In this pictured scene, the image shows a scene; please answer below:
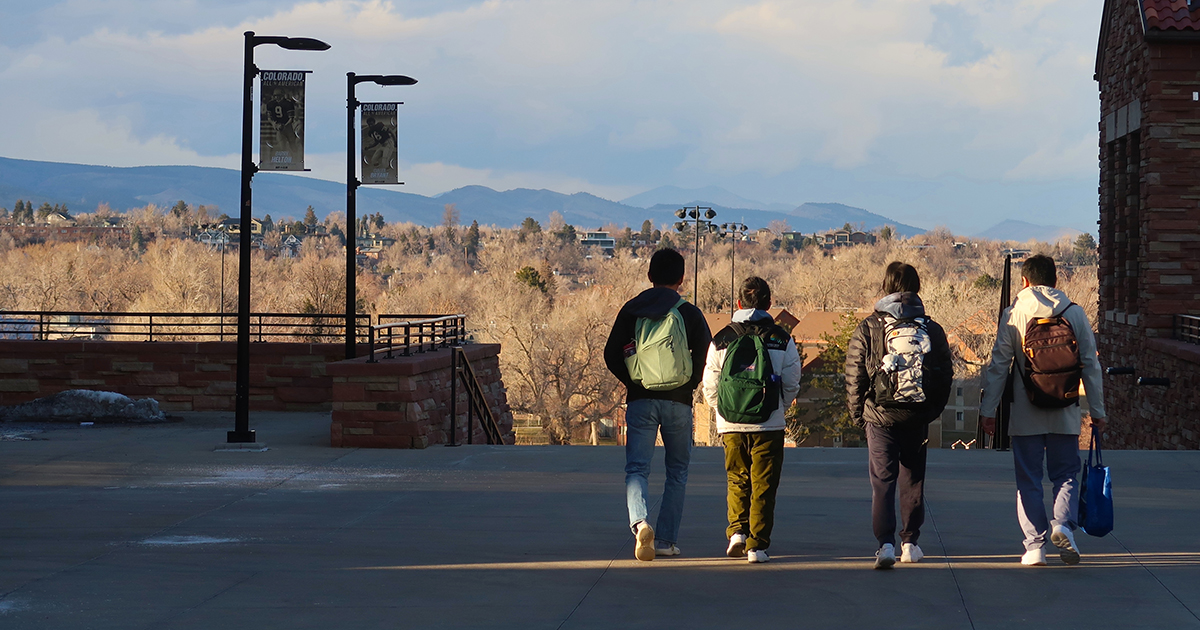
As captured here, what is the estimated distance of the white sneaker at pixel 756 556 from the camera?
22.7ft

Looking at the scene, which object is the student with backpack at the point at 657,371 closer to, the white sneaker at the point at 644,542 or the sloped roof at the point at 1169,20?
the white sneaker at the point at 644,542

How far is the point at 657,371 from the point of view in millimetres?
6840

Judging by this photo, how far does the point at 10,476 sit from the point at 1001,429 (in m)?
10.9

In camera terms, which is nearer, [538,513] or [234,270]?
[538,513]

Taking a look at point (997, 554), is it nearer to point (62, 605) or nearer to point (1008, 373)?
point (1008, 373)

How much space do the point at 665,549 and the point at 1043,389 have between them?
2437 millimetres

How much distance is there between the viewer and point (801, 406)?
66250mm

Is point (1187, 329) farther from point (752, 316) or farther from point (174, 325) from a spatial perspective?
point (174, 325)

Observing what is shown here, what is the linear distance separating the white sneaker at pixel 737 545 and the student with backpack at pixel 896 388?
31.2 inches

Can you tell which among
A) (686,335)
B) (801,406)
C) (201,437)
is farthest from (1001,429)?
(801,406)

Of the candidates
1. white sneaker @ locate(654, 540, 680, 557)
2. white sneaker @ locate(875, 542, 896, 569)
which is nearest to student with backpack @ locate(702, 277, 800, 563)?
white sneaker @ locate(654, 540, 680, 557)

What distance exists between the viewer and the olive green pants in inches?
267

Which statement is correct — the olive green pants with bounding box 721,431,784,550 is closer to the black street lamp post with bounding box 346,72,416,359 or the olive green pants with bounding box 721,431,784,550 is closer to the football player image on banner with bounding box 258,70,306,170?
the football player image on banner with bounding box 258,70,306,170

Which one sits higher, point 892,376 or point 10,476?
point 892,376
